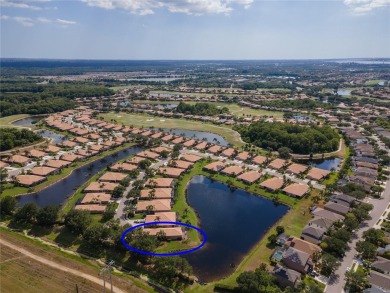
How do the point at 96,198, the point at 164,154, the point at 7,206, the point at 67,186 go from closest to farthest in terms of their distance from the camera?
the point at 7,206 → the point at 96,198 → the point at 67,186 → the point at 164,154

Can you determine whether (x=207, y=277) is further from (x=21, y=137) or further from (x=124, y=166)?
(x=21, y=137)

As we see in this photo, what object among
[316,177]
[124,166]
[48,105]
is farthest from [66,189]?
[48,105]

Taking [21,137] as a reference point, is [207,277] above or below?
below

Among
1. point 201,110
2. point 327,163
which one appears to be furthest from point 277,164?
point 201,110

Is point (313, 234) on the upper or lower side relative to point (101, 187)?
lower

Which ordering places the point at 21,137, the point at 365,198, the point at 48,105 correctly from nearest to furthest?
the point at 365,198, the point at 21,137, the point at 48,105

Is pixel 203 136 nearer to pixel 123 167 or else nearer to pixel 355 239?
pixel 123 167
